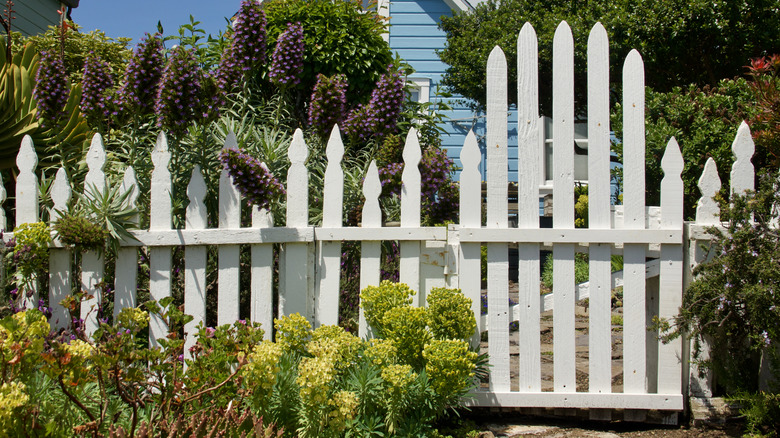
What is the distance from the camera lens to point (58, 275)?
3039 mm

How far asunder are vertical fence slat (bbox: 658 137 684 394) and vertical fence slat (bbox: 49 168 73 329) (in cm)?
297

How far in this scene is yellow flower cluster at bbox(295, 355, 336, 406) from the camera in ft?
6.59

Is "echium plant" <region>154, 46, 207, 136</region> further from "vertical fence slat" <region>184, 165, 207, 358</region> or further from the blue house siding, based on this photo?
the blue house siding

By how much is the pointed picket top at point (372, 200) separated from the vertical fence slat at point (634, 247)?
122 centimetres

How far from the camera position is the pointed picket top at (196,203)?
116 inches

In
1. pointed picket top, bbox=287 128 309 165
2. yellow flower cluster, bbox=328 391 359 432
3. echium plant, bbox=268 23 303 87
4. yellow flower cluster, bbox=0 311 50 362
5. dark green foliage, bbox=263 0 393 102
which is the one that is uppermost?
dark green foliage, bbox=263 0 393 102

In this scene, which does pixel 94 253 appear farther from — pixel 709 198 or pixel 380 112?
pixel 709 198

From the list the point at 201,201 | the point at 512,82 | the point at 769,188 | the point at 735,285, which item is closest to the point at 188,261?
the point at 201,201

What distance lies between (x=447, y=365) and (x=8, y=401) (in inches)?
57.8

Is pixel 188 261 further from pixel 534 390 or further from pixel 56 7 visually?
pixel 56 7

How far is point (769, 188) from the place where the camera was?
8.65ft

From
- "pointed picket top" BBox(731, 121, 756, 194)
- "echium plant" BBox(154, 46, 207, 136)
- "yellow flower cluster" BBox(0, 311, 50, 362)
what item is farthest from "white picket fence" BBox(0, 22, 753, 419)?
"yellow flower cluster" BBox(0, 311, 50, 362)

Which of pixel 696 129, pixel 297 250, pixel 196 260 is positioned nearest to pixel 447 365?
pixel 297 250

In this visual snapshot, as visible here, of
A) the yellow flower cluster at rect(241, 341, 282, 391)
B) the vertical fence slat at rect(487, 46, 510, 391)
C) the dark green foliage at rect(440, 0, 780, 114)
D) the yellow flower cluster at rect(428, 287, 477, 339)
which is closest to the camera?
the yellow flower cluster at rect(241, 341, 282, 391)
